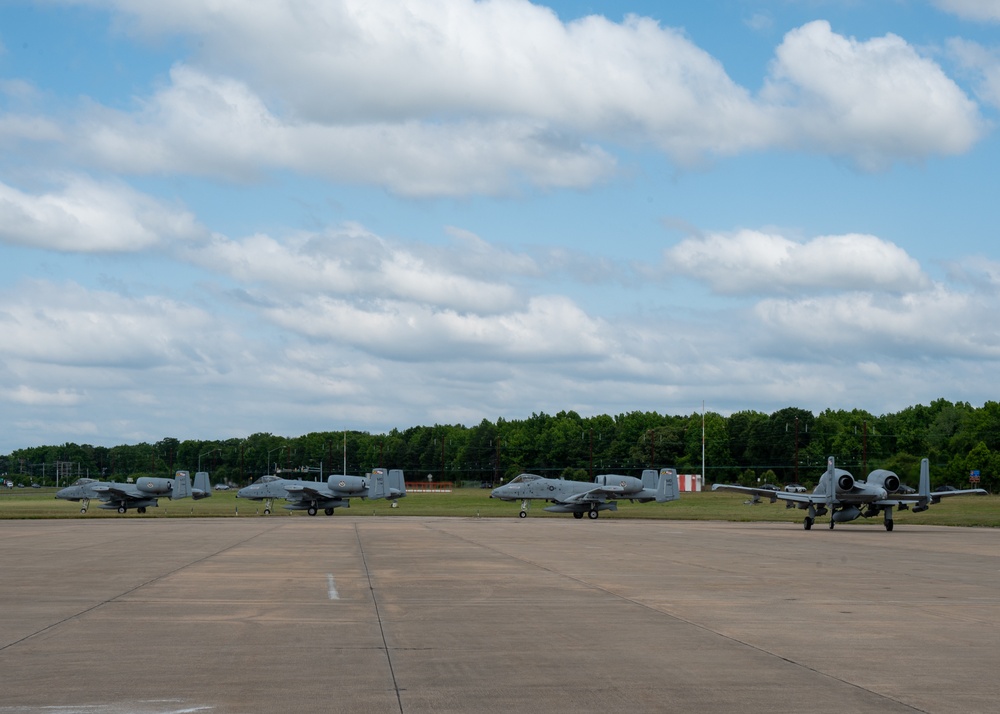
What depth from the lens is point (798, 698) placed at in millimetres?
8039

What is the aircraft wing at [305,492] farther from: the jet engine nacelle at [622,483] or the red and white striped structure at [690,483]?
the red and white striped structure at [690,483]

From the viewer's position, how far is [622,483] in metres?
62.8

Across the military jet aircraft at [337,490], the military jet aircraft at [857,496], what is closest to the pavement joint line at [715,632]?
the military jet aircraft at [857,496]

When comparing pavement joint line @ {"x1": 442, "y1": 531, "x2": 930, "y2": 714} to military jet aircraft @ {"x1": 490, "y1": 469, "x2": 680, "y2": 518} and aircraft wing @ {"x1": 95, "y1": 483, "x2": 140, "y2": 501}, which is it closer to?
military jet aircraft @ {"x1": 490, "y1": 469, "x2": 680, "y2": 518}

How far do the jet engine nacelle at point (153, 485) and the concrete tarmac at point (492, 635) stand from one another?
51.9 metres

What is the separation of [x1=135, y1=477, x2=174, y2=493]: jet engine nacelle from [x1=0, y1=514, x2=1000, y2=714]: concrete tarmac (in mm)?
51854

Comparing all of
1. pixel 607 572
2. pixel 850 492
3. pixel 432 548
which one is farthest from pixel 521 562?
pixel 850 492

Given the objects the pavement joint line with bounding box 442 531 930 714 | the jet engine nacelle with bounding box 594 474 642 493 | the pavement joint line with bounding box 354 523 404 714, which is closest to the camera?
the pavement joint line with bounding box 354 523 404 714

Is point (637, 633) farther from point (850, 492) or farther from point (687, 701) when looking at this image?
point (850, 492)

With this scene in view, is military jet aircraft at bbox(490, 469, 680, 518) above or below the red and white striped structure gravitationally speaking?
above

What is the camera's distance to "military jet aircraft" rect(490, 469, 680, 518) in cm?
6156

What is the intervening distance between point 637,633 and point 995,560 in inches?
684

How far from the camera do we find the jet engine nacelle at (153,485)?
2908 inches

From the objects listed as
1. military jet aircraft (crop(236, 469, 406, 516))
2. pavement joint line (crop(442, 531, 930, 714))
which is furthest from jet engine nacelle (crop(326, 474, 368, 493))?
pavement joint line (crop(442, 531, 930, 714))
